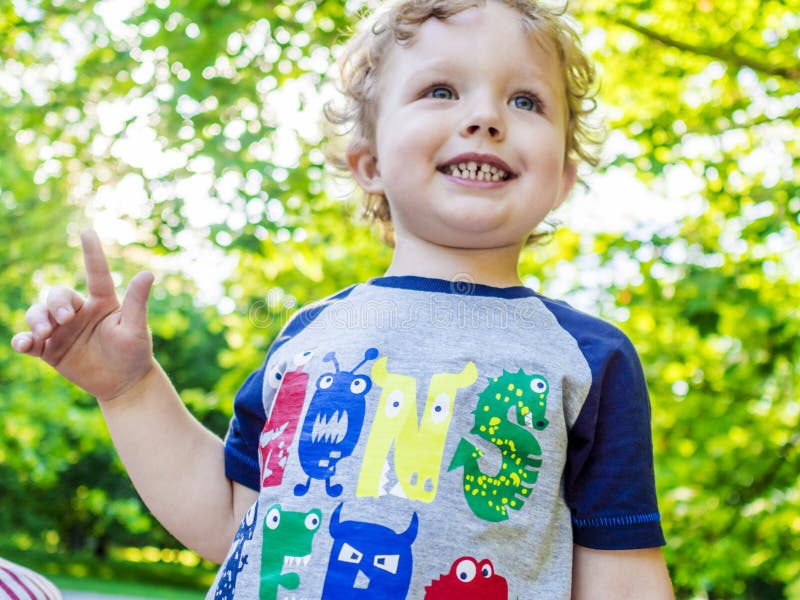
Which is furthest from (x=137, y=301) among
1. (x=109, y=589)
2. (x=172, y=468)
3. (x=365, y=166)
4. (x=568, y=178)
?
(x=109, y=589)

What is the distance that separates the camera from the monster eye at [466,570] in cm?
118

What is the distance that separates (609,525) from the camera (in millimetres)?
1285

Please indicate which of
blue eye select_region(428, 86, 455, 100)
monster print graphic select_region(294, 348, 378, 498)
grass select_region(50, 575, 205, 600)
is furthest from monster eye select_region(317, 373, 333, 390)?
grass select_region(50, 575, 205, 600)

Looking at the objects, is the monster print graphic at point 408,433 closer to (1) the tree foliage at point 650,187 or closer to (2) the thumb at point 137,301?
(2) the thumb at point 137,301

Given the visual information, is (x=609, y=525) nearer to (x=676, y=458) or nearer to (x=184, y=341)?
(x=676, y=458)

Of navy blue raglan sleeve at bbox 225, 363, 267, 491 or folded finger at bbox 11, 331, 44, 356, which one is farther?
navy blue raglan sleeve at bbox 225, 363, 267, 491

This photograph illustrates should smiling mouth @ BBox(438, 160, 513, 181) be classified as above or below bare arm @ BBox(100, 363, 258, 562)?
above

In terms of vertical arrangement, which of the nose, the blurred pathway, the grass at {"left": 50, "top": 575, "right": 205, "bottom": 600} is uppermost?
the nose

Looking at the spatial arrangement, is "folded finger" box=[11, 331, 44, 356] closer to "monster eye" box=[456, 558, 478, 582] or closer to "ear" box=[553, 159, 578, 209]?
"monster eye" box=[456, 558, 478, 582]

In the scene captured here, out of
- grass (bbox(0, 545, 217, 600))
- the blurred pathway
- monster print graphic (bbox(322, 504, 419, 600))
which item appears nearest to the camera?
monster print graphic (bbox(322, 504, 419, 600))

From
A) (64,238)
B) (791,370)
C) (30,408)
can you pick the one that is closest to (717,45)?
(791,370)

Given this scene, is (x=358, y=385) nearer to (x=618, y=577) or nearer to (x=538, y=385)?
(x=538, y=385)

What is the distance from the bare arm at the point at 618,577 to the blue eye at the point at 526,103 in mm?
740

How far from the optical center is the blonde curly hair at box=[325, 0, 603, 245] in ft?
5.14
